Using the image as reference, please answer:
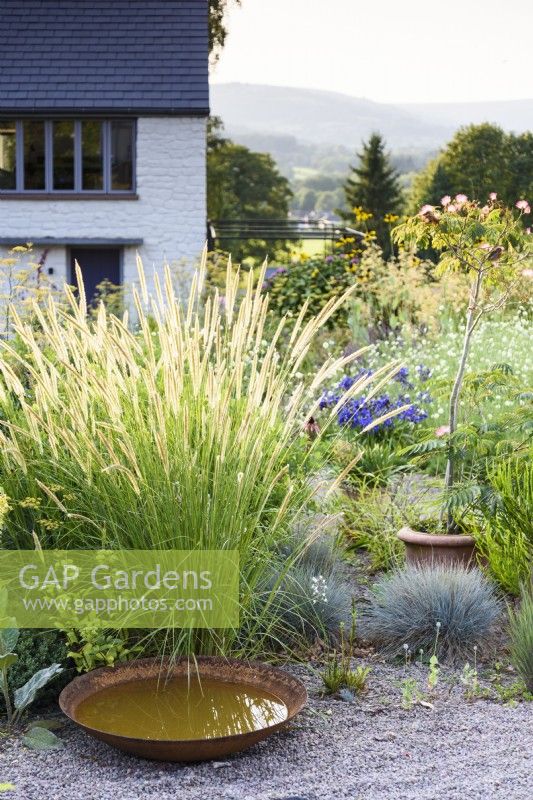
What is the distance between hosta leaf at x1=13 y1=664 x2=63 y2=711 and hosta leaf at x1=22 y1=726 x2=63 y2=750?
115 millimetres

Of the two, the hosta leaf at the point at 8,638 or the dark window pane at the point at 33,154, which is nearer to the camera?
the hosta leaf at the point at 8,638

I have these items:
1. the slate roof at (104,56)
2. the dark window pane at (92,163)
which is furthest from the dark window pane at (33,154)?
the dark window pane at (92,163)

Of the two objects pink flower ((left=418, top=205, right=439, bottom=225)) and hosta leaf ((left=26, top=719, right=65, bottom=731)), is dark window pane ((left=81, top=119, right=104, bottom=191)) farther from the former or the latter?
hosta leaf ((left=26, top=719, right=65, bottom=731))

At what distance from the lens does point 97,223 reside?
17.5 meters

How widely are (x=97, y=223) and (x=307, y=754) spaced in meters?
15.1

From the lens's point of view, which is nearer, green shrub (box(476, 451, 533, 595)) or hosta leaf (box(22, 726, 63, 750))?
hosta leaf (box(22, 726, 63, 750))

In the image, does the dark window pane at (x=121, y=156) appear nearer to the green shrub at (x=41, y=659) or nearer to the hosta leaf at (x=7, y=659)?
the green shrub at (x=41, y=659)

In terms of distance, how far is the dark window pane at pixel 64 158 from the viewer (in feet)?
58.9

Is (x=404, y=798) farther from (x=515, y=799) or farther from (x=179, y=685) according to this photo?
(x=179, y=685)

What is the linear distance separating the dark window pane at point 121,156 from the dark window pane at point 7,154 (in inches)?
71.7

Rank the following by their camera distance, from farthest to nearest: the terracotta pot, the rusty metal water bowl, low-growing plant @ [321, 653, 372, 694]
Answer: the terracotta pot → low-growing plant @ [321, 653, 372, 694] → the rusty metal water bowl

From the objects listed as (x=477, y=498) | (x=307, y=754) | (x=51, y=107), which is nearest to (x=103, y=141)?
(x=51, y=107)

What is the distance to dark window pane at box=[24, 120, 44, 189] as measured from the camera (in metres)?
18.0

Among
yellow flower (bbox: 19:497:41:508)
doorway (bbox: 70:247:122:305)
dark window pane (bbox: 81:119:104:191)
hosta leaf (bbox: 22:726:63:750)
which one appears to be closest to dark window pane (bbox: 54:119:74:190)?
dark window pane (bbox: 81:119:104:191)
